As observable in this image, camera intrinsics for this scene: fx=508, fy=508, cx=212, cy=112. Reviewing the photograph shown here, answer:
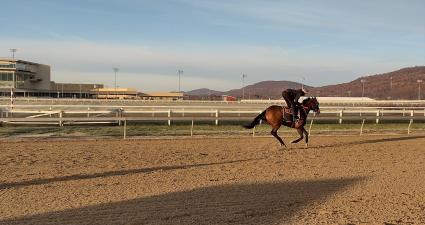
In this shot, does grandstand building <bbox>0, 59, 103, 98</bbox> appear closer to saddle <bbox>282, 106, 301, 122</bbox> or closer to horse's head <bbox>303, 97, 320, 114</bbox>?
horse's head <bbox>303, 97, 320, 114</bbox>

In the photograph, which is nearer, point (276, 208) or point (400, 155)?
point (276, 208)

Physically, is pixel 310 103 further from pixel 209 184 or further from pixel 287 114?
pixel 209 184

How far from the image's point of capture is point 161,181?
929cm

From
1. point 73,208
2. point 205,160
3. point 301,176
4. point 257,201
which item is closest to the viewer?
point 73,208

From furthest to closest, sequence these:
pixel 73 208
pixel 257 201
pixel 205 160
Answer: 1. pixel 205 160
2. pixel 257 201
3. pixel 73 208

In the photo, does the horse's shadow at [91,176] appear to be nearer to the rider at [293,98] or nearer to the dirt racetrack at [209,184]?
the dirt racetrack at [209,184]

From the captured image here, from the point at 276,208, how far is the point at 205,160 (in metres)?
5.67

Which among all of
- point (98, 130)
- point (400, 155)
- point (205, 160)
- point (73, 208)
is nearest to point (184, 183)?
point (73, 208)

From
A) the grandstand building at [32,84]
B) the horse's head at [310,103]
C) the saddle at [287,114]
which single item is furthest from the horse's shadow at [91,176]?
the grandstand building at [32,84]

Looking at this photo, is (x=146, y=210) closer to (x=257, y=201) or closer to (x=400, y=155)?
(x=257, y=201)

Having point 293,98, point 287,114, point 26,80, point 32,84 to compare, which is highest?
point 26,80

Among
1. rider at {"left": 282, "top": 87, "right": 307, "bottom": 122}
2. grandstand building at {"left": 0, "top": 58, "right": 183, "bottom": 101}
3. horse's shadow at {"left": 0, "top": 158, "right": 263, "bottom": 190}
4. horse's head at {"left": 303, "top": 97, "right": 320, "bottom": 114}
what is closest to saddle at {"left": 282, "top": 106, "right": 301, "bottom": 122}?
rider at {"left": 282, "top": 87, "right": 307, "bottom": 122}

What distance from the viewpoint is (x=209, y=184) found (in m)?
8.96

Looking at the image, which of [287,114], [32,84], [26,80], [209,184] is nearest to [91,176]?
[209,184]
